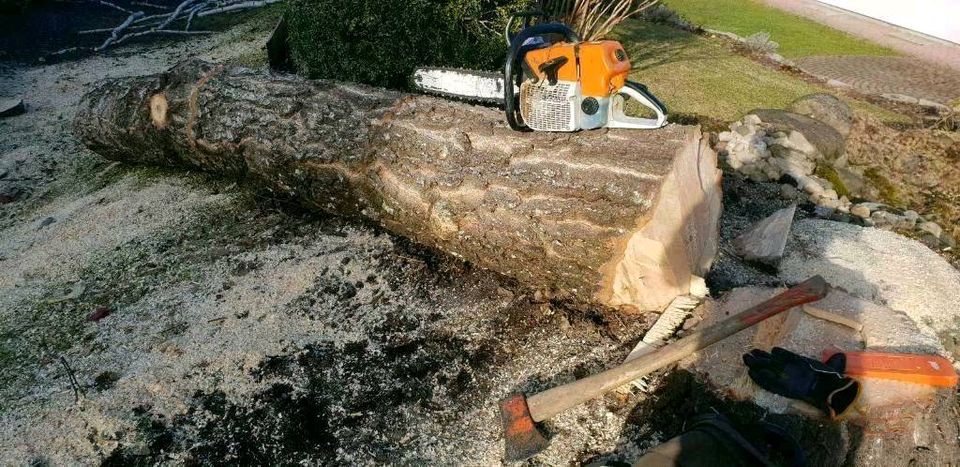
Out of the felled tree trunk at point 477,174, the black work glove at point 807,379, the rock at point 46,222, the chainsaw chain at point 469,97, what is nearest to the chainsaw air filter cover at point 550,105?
the felled tree trunk at point 477,174

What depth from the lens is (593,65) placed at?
2.65 metres

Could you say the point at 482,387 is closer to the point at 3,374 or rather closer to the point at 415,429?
the point at 415,429

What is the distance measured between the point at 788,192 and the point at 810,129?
979 mm

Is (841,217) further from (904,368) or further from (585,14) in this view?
(585,14)

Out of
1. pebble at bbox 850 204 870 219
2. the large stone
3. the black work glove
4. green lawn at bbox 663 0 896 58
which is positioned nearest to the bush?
pebble at bbox 850 204 870 219

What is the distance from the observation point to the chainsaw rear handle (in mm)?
2711

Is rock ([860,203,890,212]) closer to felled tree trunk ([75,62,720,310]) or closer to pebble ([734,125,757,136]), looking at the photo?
pebble ([734,125,757,136])

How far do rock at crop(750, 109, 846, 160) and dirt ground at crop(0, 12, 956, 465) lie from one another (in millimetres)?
1108

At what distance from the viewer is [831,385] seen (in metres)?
1.89


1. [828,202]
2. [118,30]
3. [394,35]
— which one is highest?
[394,35]

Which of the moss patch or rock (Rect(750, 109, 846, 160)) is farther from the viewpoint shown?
rock (Rect(750, 109, 846, 160))

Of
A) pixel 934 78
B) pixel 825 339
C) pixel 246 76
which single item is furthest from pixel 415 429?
pixel 934 78

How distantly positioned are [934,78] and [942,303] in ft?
16.4

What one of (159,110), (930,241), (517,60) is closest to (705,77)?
(930,241)
